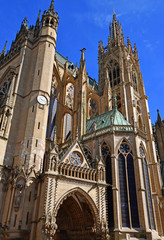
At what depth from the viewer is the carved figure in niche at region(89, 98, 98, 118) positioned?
124 ft

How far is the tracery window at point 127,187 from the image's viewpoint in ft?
64.4

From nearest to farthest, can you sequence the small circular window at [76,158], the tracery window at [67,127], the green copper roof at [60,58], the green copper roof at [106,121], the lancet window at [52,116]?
1. the small circular window at [76,158]
2. the green copper roof at [106,121]
3. the lancet window at [52,116]
4. the tracery window at [67,127]
5. the green copper roof at [60,58]

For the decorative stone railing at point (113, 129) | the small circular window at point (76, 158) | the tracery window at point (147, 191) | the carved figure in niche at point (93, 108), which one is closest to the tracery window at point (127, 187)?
the tracery window at point (147, 191)

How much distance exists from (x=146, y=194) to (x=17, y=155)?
41.3 ft

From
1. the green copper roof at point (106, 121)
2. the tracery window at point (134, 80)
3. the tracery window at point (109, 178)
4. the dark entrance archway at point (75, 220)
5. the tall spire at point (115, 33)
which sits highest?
the tall spire at point (115, 33)

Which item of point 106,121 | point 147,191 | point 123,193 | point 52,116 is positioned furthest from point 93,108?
point 123,193

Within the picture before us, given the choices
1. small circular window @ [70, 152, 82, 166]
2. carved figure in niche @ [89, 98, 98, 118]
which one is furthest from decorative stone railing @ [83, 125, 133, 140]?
carved figure in niche @ [89, 98, 98, 118]

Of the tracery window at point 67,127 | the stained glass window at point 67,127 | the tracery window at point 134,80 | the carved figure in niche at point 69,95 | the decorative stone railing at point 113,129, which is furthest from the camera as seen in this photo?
the tracery window at point 134,80

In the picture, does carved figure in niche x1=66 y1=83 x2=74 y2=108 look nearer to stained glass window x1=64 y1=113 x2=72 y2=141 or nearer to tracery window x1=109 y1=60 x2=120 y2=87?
stained glass window x1=64 y1=113 x2=72 y2=141

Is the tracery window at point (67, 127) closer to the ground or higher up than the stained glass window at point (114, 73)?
closer to the ground

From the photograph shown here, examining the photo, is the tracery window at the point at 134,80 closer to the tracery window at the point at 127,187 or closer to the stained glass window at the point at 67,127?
the stained glass window at the point at 67,127

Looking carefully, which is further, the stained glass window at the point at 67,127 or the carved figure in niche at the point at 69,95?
the carved figure in niche at the point at 69,95

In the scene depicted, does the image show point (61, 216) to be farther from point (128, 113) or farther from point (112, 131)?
point (128, 113)

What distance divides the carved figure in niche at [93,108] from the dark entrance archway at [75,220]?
61.1 ft
